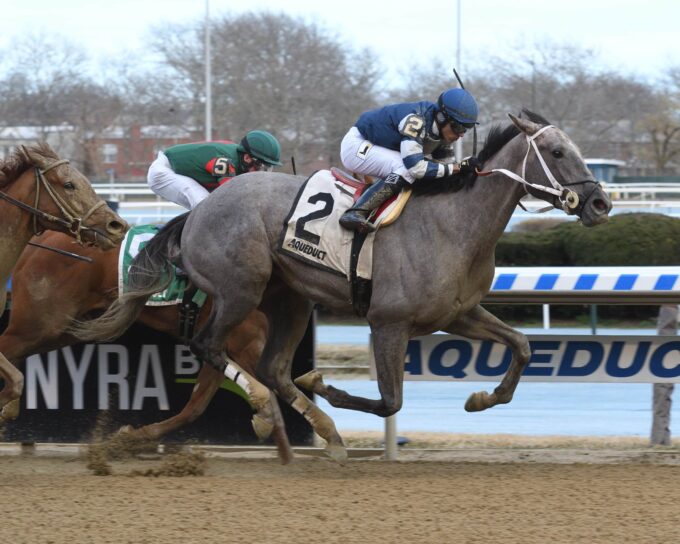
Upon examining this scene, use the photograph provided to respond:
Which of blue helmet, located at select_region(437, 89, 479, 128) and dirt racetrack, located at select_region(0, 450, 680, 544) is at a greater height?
blue helmet, located at select_region(437, 89, 479, 128)

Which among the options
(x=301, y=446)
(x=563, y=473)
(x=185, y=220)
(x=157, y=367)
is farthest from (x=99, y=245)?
(x=563, y=473)

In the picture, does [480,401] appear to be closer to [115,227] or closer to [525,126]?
[525,126]

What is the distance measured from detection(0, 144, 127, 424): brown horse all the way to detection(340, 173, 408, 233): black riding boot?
49.1 inches

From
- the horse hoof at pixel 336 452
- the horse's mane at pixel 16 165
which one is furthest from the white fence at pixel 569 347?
the horse's mane at pixel 16 165

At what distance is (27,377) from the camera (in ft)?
23.4

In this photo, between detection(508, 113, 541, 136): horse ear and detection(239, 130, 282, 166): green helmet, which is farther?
detection(239, 130, 282, 166): green helmet

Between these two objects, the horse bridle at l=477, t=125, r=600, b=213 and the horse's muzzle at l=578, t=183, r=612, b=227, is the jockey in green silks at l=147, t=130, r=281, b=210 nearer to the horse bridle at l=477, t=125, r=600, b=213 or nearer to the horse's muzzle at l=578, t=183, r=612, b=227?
the horse bridle at l=477, t=125, r=600, b=213

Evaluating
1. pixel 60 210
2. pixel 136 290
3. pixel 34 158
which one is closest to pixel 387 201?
pixel 136 290

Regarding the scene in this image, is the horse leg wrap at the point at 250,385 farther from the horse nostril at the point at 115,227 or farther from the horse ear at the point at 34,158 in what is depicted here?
the horse ear at the point at 34,158

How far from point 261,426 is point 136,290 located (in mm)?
1042

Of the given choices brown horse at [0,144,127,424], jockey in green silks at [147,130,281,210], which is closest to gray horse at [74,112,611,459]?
jockey in green silks at [147,130,281,210]

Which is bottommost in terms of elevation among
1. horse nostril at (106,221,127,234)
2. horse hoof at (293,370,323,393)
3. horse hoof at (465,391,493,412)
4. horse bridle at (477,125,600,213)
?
horse hoof at (465,391,493,412)

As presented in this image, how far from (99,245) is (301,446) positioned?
1737 millimetres

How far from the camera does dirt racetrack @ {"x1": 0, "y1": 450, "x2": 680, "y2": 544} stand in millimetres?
4488
